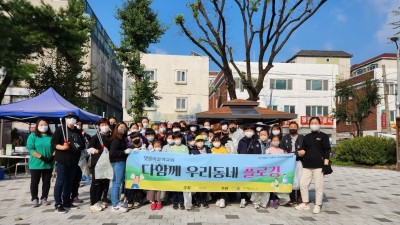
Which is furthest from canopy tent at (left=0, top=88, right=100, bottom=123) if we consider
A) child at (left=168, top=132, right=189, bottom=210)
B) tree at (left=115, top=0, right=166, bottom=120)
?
tree at (left=115, top=0, right=166, bottom=120)

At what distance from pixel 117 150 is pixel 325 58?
53.2m

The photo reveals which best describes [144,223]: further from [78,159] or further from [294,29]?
[294,29]

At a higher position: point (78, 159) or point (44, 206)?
point (78, 159)

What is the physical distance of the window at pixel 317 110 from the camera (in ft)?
127

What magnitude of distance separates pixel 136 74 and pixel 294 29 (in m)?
11.9

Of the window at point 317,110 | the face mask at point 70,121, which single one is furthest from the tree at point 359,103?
the face mask at point 70,121

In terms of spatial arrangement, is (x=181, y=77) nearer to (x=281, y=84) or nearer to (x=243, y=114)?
(x=281, y=84)

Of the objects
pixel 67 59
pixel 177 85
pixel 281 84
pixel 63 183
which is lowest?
pixel 63 183

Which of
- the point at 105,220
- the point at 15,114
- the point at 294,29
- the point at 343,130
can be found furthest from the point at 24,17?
the point at 343,130

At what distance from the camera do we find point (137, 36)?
2634 centimetres

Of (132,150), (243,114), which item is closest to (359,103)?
(243,114)

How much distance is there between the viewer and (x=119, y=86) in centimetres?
5853

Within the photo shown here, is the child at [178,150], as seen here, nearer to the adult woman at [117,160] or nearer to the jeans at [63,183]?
the adult woman at [117,160]

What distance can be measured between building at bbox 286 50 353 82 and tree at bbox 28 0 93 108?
3820 cm
